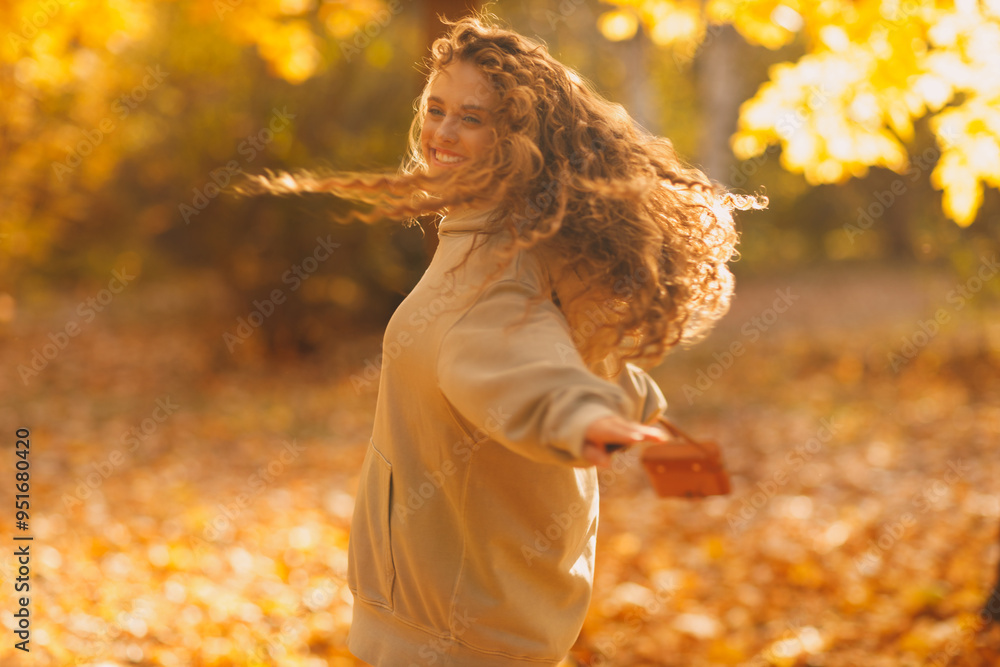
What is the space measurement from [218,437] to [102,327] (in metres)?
5.20

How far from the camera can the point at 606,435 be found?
3.74 ft

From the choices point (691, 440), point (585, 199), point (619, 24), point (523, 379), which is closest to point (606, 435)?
point (523, 379)

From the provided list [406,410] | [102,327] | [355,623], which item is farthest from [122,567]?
[102,327]

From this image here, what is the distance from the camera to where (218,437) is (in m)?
6.94

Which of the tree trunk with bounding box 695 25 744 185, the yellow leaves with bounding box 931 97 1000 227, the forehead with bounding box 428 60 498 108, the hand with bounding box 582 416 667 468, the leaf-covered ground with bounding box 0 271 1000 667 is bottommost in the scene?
the leaf-covered ground with bounding box 0 271 1000 667

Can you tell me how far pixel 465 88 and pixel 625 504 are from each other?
14.1 ft

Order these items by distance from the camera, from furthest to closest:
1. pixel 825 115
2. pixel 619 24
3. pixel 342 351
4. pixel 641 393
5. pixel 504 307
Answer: pixel 342 351
pixel 619 24
pixel 825 115
pixel 641 393
pixel 504 307

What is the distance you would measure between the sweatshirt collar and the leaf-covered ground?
2209 mm

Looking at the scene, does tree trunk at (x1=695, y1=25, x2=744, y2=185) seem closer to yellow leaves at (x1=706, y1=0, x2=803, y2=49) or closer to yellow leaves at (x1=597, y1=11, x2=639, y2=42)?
yellow leaves at (x1=597, y1=11, x2=639, y2=42)

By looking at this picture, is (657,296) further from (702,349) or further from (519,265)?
(702,349)

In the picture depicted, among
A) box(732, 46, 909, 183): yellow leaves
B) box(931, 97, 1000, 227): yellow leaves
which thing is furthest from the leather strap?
box(732, 46, 909, 183): yellow leaves

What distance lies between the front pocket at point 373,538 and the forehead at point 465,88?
0.75 metres

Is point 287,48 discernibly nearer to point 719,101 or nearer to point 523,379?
point 523,379

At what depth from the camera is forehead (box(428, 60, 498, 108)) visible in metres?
Answer: 1.62
